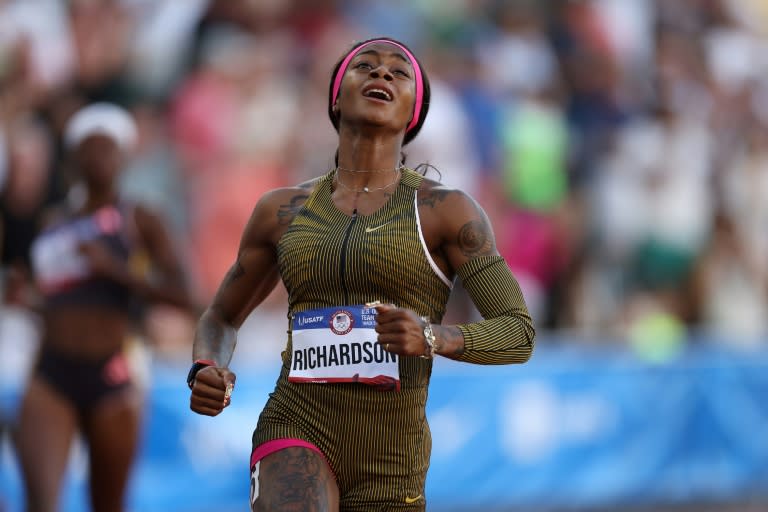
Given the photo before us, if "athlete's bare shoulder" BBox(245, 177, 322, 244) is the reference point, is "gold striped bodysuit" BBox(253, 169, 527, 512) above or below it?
below

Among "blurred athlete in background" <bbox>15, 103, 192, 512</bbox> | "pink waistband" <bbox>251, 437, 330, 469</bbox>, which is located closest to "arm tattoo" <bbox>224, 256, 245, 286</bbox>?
"pink waistband" <bbox>251, 437, 330, 469</bbox>

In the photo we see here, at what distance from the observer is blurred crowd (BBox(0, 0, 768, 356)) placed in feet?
36.2


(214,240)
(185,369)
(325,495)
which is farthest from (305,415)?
(214,240)

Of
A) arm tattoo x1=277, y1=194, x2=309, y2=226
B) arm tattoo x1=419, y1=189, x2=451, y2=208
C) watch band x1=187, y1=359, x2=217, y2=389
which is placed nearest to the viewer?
watch band x1=187, y1=359, x2=217, y2=389

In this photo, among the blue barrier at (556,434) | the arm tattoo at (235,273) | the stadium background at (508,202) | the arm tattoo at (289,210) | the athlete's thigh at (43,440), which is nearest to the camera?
the arm tattoo at (289,210)

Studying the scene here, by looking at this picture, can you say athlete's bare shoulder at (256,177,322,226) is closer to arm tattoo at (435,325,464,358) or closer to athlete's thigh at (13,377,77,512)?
arm tattoo at (435,325,464,358)

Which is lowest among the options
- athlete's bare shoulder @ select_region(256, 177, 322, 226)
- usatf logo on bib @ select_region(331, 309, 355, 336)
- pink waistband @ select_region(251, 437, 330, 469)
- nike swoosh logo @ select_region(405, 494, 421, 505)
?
nike swoosh logo @ select_region(405, 494, 421, 505)

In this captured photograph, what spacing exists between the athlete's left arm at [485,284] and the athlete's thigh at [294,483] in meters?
0.65

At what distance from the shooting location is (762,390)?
472 inches

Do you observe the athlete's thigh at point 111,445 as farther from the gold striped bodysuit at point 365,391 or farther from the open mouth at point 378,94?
the open mouth at point 378,94

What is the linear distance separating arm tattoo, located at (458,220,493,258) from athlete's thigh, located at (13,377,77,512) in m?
3.44

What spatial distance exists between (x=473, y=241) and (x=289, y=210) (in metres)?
0.72

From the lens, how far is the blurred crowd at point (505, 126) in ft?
36.2

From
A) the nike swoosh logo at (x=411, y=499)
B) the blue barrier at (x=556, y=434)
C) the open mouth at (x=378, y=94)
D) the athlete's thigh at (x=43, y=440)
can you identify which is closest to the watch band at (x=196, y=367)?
the nike swoosh logo at (x=411, y=499)
